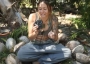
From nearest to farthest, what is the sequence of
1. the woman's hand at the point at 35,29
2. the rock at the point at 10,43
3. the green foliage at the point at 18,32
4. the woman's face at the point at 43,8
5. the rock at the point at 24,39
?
the woman's hand at the point at 35,29
the woman's face at the point at 43,8
the rock at the point at 10,43
the rock at the point at 24,39
the green foliage at the point at 18,32

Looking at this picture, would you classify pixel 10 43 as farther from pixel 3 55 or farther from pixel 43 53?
pixel 43 53

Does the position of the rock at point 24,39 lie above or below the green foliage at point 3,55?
above

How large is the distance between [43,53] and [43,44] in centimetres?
14

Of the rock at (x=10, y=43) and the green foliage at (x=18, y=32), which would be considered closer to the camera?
the rock at (x=10, y=43)

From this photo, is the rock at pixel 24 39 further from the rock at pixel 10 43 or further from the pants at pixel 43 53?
the pants at pixel 43 53

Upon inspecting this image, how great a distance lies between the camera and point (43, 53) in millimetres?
3750

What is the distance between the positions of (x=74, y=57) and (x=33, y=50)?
30.2 inches

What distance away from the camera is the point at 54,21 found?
3.83 m

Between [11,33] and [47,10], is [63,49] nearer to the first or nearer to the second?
[47,10]

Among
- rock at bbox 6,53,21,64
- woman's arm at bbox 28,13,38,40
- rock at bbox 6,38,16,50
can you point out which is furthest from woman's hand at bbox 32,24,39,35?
rock at bbox 6,38,16,50

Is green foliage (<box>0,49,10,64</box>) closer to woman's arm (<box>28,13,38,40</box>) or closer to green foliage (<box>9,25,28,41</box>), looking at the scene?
green foliage (<box>9,25,28,41</box>)

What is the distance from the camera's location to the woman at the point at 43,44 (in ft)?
12.1

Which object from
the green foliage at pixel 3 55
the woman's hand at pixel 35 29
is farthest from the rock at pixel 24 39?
the woman's hand at pixel 35 29

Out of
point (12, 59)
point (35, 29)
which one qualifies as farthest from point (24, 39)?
point (35, 29)
